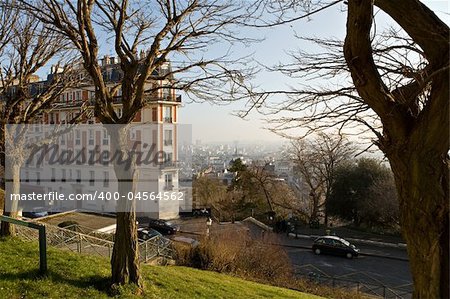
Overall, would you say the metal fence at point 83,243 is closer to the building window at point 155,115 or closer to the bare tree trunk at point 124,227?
the bare tree trunk at point 124,227

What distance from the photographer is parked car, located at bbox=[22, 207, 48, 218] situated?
27.6 metres

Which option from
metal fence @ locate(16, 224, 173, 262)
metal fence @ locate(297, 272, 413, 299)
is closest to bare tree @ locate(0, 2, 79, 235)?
metal fence @ locate(16, 224, 173, 262)

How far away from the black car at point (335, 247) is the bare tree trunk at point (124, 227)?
15.4 meters

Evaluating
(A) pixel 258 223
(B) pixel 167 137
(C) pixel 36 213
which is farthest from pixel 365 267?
(C) pixel 36 213

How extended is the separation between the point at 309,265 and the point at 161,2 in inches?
589

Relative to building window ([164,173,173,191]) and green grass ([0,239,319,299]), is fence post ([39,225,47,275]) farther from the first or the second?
building window ([164,173,173,191])

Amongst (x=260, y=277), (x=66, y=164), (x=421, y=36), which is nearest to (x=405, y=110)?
(x=421, y=36)

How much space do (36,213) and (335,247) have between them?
22.8 metres

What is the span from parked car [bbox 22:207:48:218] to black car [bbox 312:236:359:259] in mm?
20647

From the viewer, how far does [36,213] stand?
2866 centimetres

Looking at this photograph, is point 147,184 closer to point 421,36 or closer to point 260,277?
point 260,277

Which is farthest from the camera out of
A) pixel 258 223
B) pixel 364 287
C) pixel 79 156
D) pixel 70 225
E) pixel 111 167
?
pixel 79 156

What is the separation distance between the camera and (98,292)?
6074 mm

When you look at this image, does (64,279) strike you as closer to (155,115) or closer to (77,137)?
(155,115)
